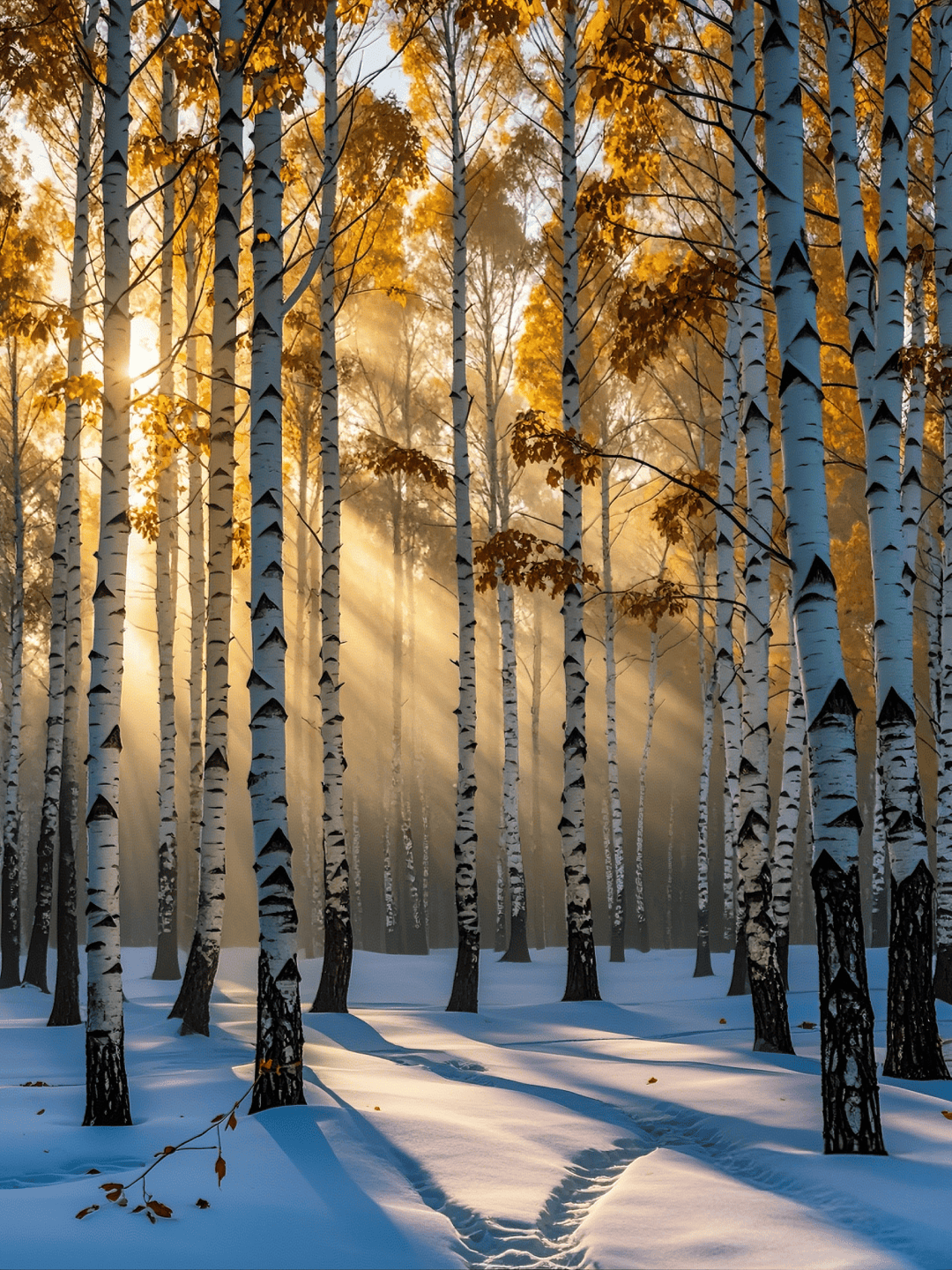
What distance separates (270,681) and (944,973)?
7654mm

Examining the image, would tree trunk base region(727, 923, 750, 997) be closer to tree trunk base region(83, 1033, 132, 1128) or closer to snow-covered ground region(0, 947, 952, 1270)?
snow-covered ground region(0, 947, 952, 1270)

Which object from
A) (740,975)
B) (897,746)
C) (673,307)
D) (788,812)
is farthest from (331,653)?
(740,975)

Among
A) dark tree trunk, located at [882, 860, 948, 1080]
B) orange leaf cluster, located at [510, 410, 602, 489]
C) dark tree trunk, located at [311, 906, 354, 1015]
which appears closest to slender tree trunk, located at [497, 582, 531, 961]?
dark tree trunk, located at [311, 906, 354, 1015]

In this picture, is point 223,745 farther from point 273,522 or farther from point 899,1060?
point 899,1060

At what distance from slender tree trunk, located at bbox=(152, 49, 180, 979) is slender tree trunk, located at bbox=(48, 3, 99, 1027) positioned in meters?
0.81

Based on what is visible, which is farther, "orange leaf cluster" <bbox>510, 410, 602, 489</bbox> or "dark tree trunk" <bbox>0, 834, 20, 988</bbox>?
"dark tree trunk" <bbox>0, 834, 20, 988</bbox>

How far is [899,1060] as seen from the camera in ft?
19.0

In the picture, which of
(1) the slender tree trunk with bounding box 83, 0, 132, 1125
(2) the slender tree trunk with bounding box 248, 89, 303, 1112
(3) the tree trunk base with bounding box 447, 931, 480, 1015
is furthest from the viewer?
(3) the tree trunk base with bounding box 447, 931, 480, 1015

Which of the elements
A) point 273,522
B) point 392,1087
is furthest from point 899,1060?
point 273,522

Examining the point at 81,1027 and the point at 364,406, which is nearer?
the point at 81,1027

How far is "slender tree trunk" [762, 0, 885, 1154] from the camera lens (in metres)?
4.10

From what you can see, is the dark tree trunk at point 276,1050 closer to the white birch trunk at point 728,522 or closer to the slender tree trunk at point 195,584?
the white birch trunk at point 728,522

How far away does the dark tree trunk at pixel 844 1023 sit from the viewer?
160 inches

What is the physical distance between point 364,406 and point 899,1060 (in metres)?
16.7
